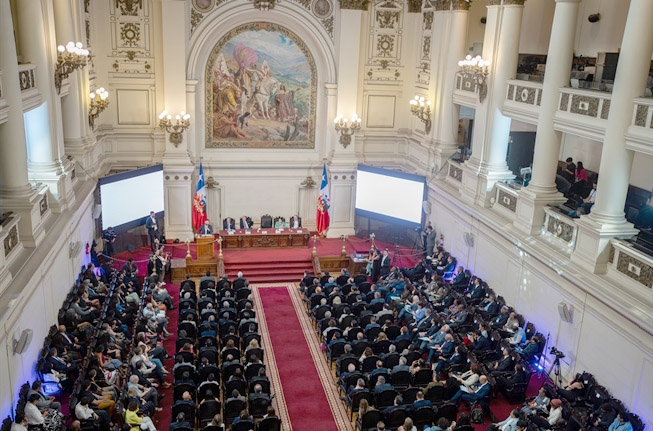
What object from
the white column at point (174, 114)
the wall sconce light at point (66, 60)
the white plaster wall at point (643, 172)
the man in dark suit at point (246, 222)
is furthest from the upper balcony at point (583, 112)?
the white column at point (174, 114)

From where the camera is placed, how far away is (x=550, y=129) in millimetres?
15266

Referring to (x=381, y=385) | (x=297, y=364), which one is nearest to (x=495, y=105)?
(x=297, y=364)

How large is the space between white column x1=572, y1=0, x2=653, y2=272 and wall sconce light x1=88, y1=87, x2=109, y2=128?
47.1 ft

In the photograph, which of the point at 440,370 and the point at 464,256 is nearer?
the point at 440,370

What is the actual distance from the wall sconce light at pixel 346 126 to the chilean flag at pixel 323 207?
58.7 inches

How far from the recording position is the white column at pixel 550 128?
14.6 metres

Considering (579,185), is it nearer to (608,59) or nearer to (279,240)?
(608,59)

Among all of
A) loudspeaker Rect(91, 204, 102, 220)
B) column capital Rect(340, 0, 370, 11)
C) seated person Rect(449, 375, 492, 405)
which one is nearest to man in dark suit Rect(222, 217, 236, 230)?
loudspeaker Rect(91, 204, 102, 220)

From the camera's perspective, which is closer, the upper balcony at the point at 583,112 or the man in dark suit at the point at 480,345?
the upper balcony at the point at 583,112

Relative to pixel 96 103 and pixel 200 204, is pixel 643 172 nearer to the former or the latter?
pixel 200 204

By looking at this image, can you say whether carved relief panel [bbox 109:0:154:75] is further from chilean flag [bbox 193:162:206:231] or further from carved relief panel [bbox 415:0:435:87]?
carved relief panel [bbox 415:0:435:87]

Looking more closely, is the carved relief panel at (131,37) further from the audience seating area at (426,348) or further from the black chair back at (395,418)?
the black chair back at (395,418)

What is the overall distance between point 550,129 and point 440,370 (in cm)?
633

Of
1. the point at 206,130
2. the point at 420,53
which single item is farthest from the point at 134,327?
the point at 420,53
